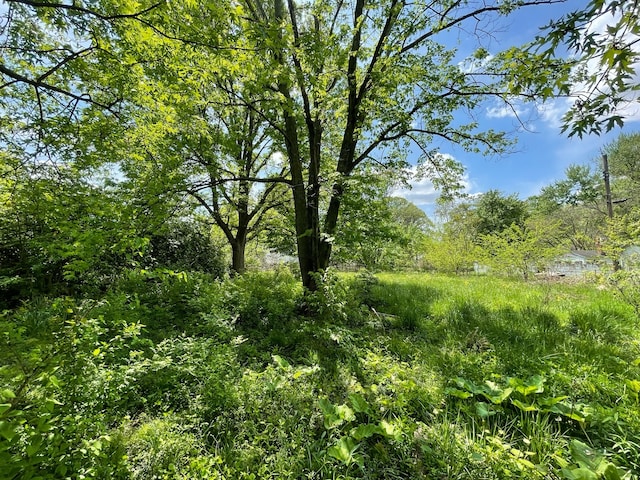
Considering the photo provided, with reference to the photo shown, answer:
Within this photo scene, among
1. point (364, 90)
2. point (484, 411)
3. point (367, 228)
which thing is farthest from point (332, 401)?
point (364, 90)

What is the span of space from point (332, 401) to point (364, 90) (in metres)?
5.00

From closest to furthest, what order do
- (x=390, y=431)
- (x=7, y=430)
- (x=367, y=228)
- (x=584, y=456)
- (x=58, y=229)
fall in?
(x=7, y=430), (x=584, y=456), (x=390, y=431), (x=58, y=229), (x=367, y=228)

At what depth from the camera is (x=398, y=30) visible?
4477 mm

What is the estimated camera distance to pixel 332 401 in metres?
2.32

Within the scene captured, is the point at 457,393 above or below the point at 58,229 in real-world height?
below

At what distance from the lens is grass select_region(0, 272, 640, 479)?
155 centimetres

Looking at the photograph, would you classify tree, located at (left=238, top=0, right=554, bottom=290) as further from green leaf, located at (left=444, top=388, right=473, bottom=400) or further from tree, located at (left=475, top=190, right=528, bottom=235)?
tree, located at (left=475, top=190, right=528, bottom=235)

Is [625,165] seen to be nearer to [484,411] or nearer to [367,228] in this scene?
[367,228]

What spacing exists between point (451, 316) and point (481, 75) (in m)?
4.33

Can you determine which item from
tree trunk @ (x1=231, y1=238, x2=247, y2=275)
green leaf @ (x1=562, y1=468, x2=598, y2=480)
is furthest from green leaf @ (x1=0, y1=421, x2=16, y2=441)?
tree trunk @ (x1=231, y1=238, x2=247, y2=275)

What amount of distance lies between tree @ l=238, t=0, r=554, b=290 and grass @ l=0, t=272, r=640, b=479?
2008mm

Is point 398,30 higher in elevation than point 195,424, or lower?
higher

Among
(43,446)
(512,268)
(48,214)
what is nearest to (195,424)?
(43,446)

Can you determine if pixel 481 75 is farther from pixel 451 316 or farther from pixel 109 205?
pixel 109 205
